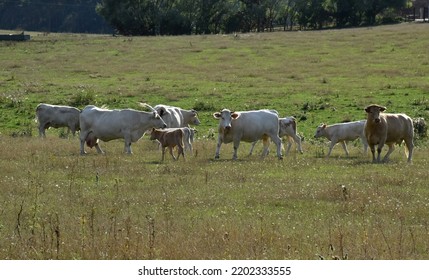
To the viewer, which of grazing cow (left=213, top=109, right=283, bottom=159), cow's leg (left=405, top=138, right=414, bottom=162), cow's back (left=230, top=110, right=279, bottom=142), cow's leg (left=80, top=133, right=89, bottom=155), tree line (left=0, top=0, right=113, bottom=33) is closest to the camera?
cow's leg (left=405, top=138, right=414, bottom=162)

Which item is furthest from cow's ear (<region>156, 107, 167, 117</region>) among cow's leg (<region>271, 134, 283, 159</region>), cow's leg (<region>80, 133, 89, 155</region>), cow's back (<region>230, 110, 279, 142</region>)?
cow's leg (<region>271, 134, 283, 159</region>)

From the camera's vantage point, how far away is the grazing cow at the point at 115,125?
26156 mm

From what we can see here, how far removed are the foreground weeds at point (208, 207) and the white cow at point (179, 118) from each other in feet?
3.80

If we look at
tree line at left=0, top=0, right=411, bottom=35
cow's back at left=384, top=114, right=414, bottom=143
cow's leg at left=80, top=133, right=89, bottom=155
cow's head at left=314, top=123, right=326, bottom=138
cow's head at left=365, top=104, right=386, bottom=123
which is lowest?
cow's head at left=314, top=123, right=326, bottom=138

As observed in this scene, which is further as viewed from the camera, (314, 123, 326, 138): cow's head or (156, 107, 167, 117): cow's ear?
(314, 123, 326, 138): cow's head

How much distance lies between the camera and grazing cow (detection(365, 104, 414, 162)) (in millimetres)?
24391

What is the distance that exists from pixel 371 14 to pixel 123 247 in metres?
93.5

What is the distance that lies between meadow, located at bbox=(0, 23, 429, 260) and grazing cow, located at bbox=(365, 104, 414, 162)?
56 cm

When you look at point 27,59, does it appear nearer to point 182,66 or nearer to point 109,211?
point 182,66

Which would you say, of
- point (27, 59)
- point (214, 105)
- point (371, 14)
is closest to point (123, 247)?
point (214, 105)

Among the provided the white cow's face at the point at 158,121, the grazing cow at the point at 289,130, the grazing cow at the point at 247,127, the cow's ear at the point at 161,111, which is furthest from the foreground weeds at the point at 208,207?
the cow's ear at the point at 161,111

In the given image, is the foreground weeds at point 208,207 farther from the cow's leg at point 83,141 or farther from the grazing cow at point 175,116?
the grazing cow at point 175,116

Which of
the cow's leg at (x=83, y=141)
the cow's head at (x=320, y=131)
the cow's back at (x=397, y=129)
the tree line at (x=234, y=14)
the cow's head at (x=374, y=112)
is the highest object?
the tree line at (x=234, y=14)

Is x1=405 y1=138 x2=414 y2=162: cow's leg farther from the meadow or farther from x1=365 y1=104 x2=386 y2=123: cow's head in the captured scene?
x1=365 y1=104 x2=386 y2=123: cow's head
